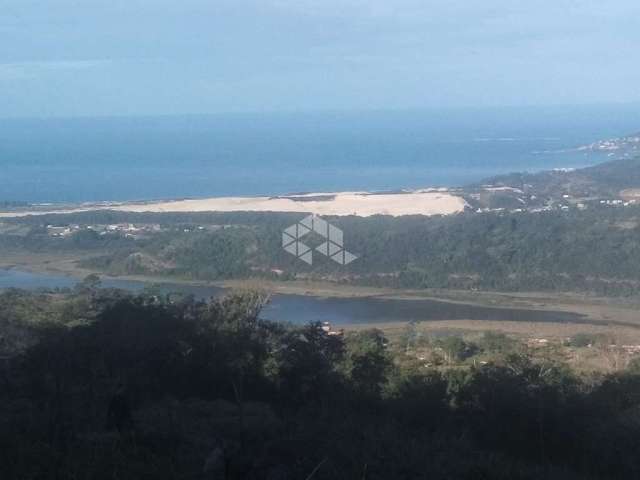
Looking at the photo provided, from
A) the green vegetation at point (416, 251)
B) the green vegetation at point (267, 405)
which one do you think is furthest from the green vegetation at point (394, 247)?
the green vegetation at point (267, 405)

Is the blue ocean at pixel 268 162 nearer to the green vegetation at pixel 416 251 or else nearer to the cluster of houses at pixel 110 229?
the cluster of houses at pixel 110 229

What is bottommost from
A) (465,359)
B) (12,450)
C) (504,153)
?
(465,359)

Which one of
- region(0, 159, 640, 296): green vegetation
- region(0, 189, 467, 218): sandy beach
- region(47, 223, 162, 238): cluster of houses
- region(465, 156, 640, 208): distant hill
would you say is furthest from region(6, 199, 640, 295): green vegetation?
region(465, 156, 640, 208): distant hill

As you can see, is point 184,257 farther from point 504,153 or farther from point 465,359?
point 504,153

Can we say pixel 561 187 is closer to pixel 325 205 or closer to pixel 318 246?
pixel 325 205

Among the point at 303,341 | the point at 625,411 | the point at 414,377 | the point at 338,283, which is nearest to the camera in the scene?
the point at 625,411

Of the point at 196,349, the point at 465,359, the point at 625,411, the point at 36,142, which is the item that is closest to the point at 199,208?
the point at 465,359
